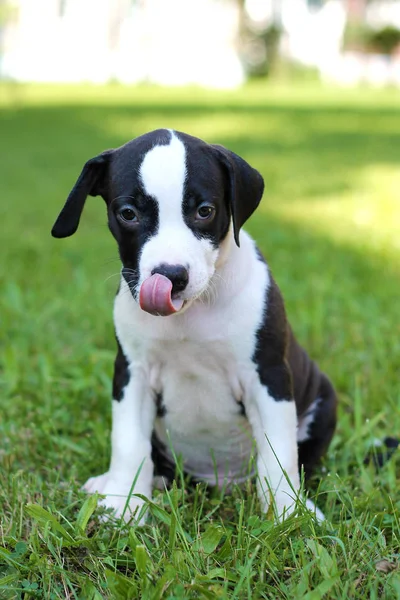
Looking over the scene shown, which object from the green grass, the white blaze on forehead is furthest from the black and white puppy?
the green grass

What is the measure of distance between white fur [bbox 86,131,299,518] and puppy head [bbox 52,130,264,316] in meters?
0.08

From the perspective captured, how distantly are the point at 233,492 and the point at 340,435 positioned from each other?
0.84m

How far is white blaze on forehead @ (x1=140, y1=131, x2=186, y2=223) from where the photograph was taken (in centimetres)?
266

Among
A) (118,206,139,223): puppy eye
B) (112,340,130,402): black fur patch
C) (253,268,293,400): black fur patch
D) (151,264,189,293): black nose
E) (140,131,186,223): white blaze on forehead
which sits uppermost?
(140,131,186,223): white blaze on forehead

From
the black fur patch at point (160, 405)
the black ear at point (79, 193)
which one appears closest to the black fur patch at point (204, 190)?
the black ear at point (79, 193)

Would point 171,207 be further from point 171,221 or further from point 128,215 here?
point 128,215

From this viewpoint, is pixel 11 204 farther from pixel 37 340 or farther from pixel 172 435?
pixel 172 435

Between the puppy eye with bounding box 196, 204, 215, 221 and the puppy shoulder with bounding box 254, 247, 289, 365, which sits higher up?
the puppy eye with bounding box 196, 204, 215, 221

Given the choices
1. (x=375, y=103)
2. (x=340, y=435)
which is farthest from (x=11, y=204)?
Result: (x=375, y=103)

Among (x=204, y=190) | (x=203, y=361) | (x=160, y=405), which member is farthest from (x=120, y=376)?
(x=204, y=190)

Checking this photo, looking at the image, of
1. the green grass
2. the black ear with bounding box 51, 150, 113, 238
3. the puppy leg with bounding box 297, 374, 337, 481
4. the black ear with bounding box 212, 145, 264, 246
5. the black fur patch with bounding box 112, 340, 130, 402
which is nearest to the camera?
the green grass

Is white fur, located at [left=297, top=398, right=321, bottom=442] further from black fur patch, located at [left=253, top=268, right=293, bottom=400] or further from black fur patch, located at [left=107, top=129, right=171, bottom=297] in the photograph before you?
black fur patch, located at [left=107, top=129, right=171, bottom=297]

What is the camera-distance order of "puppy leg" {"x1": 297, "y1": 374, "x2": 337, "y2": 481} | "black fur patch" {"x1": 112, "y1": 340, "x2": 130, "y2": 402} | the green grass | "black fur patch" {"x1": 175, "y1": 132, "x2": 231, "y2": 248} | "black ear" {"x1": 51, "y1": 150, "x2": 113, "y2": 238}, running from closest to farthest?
the green grass
"black fur patch" {"x1": 175, "y1": 132, "x2": 231, "y2": 248}
"black ear" {"x1": 51, "y1": 150, "x2": 113, "y2": 238}
"black fur patch" {"x1": 112, "y1": 340, "x2": 130, "y2": 402}
"puppy leg" {"x1": 297, "y1": 374, "x2": 337, "y2": 481}

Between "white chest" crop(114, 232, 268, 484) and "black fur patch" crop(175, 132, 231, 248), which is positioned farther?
"white chest" crop(114, 232, 268, 484)
